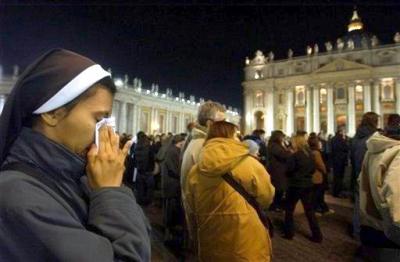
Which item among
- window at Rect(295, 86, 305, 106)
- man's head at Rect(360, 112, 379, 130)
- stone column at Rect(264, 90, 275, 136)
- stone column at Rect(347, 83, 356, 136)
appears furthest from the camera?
stone column at Rect(264, 90, 275, 136)

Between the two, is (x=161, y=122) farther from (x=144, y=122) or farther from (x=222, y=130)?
(x=222, y=130)

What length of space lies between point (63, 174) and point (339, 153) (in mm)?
10434

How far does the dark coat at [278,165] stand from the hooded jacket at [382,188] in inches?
158

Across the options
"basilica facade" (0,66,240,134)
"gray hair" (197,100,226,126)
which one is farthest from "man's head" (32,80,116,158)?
"basilica facade" (0,66,240,134)

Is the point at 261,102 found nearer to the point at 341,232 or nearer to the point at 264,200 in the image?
the point at 341,232

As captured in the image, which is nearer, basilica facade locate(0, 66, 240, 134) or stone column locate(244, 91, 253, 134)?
basilica facade locate(0, 66, 240, 134)

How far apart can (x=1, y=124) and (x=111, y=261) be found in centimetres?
54

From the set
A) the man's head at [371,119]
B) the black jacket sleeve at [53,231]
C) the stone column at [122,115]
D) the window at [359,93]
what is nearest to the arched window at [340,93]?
the window at [359,93]

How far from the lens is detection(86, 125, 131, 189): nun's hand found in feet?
3.57

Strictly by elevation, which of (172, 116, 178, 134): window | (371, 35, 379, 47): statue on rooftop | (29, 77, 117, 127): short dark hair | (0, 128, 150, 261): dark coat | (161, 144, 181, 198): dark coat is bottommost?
(161, 144, 181, 198): dark coat

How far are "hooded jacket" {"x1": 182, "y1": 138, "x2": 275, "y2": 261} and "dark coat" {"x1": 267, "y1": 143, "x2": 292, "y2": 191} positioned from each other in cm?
428

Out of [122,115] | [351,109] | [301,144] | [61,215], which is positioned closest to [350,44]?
[351,109]

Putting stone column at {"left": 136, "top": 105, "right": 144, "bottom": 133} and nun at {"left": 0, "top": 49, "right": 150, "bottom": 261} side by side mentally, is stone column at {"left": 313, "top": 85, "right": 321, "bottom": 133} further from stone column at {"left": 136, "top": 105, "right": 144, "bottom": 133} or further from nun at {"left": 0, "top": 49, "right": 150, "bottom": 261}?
nun at {"left": 0, "top": 49, "right": 150, "bottom": 261}

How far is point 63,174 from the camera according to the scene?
3.45 ft
